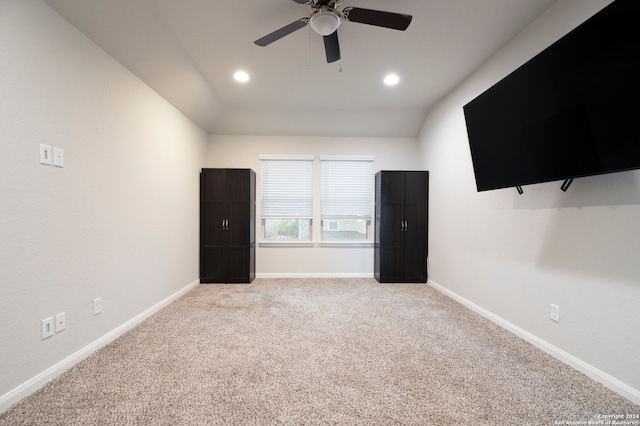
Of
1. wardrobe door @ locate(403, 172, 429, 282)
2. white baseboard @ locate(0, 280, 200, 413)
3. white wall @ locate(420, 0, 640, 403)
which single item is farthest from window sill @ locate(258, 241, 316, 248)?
white wall @ locate(420, 0, 640, 403)

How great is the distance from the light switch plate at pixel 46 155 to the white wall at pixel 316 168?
105 inches

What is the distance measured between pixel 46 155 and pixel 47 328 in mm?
1145

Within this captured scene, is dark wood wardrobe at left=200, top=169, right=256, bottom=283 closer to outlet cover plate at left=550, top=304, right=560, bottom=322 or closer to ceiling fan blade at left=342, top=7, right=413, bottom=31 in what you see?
ceiling fan blade at left=342, top=7, right=413, bottom=31

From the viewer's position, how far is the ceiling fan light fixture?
65.4 inches

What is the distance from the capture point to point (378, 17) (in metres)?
1.71

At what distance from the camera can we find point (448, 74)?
2.91 m

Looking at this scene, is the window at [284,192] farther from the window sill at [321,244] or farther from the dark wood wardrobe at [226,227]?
the dark wood wardrobe at [226,227]

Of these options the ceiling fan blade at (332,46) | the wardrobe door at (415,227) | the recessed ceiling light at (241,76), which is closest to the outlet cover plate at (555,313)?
the wardrobe door at (415,227)

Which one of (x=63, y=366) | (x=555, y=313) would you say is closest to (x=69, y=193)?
(x=63, y=366)

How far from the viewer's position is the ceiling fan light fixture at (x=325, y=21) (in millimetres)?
1662

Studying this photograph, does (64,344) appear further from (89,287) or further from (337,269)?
(337,269)

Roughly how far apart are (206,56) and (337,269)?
3.52m

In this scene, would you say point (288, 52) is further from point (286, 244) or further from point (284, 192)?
point (286, 244)

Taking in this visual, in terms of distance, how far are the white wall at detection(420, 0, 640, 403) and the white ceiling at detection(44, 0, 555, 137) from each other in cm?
29
